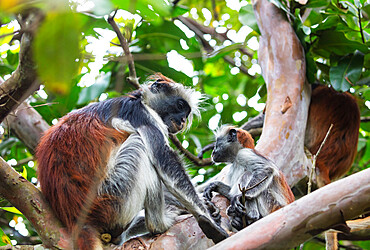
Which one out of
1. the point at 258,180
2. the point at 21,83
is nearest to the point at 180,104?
the point at 258,180

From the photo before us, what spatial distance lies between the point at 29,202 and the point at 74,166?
0.50 metres

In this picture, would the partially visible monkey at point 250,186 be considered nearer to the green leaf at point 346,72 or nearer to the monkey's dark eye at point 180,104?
the monkey's dark eye at point 180,104

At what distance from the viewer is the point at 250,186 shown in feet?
14.2

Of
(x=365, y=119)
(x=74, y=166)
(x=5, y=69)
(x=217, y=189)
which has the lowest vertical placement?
(x=365, y=119)

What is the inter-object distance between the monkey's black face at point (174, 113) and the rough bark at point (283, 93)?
1.03 m

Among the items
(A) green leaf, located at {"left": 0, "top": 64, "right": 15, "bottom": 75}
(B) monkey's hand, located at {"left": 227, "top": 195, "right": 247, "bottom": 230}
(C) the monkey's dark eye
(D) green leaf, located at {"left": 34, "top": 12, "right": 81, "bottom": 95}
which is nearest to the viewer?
(D) green leaf, located at {"left": 34, "top": 12, "right": 81, "bottom": 95}

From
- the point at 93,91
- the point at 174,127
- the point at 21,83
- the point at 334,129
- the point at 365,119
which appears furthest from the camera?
the point at 365,119

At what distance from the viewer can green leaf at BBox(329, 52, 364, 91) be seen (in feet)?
19.1

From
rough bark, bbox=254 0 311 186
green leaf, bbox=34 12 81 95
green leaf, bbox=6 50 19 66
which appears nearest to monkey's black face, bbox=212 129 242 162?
rough bark, bbox=254 0 311 186

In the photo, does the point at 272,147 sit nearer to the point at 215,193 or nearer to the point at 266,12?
the point at 215,193

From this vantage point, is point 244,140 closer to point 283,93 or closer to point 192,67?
point 283,93

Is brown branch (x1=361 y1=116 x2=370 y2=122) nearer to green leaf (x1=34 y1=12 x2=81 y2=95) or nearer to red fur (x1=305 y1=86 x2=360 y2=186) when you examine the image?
red fur (x1=305 y1=86 x2=360 y2=186)

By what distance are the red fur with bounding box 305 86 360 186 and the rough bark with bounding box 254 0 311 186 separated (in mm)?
1102

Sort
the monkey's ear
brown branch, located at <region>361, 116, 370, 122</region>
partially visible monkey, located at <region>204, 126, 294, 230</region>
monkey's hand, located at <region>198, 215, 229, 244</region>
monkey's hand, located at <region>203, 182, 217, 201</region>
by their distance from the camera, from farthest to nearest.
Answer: brown branch, located at <region>361, 116, 370, 122</region> → the monkey's ear → monkey's hand, located at <region>203, 182, 217, 201</region> → partially visible monkey, located at <region>204, 126, 294, 230</region> → monkey's hand, located at <region>198, 215, 229, 244</region>
